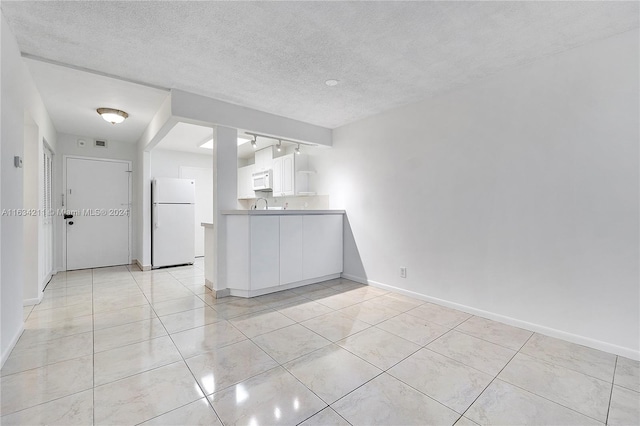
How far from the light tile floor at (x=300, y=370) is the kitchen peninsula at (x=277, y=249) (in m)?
0.51

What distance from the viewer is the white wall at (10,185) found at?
2.02 meters

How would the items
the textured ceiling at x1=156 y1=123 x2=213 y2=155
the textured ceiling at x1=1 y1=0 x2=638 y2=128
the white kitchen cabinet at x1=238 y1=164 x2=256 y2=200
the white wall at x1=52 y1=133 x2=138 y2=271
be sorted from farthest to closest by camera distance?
the white kitchen cabinet at x1=238 y1=164 x2=256 y2=200 → the white wall at x1=52 y1=133 x2=138 y2=271 → the textured ceiling at x1=156 y1=123 x2=213 y2=155 → the textured ceiling at x1=1 y1=0 x2=638 y2=128

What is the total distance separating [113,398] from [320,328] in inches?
61.4

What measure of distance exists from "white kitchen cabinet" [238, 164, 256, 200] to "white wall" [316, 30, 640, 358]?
3.36m

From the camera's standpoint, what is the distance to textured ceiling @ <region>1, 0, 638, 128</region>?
190 centimetres

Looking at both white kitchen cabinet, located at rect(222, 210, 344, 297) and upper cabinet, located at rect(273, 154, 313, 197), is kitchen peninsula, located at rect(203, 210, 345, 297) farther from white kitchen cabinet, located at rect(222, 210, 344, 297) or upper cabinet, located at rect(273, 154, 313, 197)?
upper cabinet, located at rect(273, 154, 313, 197)

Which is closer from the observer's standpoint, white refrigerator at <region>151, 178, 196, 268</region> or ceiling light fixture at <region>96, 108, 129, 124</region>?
ceiling light fixture at <region>96, 108, 129, 124</region>

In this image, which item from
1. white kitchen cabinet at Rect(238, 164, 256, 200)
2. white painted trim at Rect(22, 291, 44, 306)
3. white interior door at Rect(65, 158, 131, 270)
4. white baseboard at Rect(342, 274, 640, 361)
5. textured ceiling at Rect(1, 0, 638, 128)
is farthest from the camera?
white kitchen cabinet at Rect(238, 164, 256, 200)

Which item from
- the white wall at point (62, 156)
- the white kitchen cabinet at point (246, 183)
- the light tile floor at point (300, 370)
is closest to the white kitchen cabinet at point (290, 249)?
the light tile floor at point (300, 370)

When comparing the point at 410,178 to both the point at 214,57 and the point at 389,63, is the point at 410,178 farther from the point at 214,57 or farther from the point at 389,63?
the point at 214,57

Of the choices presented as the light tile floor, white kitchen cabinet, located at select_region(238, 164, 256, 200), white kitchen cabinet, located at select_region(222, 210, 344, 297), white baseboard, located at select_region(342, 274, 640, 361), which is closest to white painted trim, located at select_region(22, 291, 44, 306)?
the light tile floor

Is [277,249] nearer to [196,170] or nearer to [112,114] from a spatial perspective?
[112,114]

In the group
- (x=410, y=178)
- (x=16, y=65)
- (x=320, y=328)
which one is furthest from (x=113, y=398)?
(x=410, y=178)

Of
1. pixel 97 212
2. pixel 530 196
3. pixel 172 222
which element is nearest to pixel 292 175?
pixel 172 222
